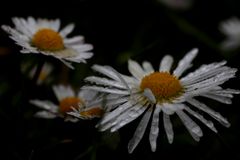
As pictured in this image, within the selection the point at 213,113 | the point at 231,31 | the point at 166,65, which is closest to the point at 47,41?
the point at 166,65

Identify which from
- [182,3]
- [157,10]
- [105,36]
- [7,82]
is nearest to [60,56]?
[7,82]

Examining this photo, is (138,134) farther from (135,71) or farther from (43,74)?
(43,74)

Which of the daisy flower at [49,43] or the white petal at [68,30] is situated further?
the white petal at [68,30]

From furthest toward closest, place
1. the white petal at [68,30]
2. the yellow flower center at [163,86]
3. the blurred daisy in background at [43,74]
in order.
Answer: the blurred daisy in background at [43,74] < the white petal at [68,30] < the yellow flower center at [163,86]

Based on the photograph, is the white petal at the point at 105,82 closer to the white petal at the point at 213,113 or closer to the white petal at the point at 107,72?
the white petal at the point at 107,72

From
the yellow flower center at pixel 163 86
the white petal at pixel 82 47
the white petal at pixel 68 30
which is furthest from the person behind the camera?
the white petal at pixel 68 30

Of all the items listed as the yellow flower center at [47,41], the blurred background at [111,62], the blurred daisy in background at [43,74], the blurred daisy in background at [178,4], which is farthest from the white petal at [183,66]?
the blurred daisy in background at [178,4]

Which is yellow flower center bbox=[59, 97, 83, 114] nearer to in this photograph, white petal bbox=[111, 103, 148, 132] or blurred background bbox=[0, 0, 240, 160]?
blurred background bbox=[0, 0, 240, 160]

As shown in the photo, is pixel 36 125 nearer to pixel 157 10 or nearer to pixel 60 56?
pixel 60 56
